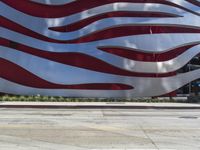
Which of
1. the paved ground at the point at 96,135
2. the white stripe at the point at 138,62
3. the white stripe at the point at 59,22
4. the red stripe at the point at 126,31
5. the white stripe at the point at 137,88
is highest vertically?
the white stripe at the point at 59,22

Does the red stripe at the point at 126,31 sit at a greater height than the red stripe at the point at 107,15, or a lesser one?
lesser

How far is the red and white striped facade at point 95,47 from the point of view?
34344 millimetres

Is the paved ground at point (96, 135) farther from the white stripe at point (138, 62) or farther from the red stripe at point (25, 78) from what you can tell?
the white stripe at point (138, 62)

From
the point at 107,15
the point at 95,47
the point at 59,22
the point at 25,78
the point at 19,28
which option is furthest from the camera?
the point at 107,15

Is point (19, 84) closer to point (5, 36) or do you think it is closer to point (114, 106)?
point (5, 36)

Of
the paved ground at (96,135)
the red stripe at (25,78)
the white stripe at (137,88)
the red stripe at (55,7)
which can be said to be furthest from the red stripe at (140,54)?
the paved ground at (96,135)

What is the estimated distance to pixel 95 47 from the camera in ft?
113

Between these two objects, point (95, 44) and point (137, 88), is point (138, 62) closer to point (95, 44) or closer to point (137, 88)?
point (137, 88)

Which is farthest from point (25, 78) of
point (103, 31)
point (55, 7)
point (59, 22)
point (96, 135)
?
point (96, 135)

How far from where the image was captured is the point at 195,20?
35.7 m

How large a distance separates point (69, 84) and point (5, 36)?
5201 millimetres

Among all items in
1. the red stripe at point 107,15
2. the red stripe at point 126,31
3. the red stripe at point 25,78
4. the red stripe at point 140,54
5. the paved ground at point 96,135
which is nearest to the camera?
the paved ground at point 96,135

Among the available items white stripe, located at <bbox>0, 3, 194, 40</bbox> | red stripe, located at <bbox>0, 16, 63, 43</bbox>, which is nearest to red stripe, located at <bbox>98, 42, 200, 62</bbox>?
white stripe, located at <bbox>0, 3, 194, 40</bbox>

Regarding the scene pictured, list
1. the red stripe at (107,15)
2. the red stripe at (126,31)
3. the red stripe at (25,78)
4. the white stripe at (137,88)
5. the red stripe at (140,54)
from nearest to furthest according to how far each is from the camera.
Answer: the red stripe at (25,78)
the white stripe at (137,88)
the red stripe at (140,54)
the red stripe at (126,31)
the red stripe at (107,15)
